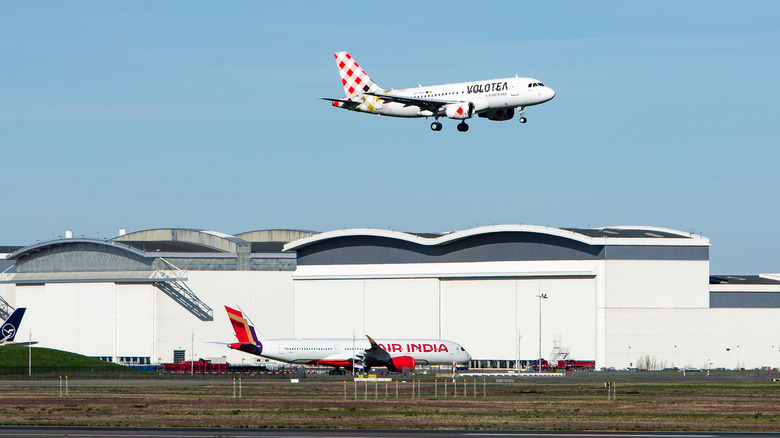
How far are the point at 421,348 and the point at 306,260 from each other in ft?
121

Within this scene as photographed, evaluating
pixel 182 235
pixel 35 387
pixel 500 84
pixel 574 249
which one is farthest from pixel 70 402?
pixel 182 235

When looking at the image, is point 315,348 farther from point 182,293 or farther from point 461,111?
point 182,293

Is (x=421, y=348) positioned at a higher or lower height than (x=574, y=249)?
lower

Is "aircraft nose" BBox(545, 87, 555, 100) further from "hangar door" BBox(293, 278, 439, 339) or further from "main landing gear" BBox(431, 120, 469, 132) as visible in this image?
"hangar door" BBox(293, 278, 439, 339)

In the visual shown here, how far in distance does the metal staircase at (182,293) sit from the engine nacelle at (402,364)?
42965mm

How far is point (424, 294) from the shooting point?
12738 centimetres

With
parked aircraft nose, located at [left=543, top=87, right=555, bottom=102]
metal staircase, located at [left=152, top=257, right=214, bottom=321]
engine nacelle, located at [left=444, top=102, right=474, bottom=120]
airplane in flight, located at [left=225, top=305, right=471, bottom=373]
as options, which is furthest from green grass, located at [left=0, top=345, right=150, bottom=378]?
parked aircraft nose, located at [left=543, top=87, right=555, bottom=102]

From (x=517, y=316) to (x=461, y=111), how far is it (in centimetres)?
4977

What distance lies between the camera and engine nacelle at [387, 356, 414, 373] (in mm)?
96125

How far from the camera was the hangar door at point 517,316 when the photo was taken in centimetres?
11800

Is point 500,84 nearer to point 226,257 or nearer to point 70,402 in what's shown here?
point 70,402

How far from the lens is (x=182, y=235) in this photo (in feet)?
492

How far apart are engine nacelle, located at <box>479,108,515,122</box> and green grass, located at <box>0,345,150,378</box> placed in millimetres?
40310

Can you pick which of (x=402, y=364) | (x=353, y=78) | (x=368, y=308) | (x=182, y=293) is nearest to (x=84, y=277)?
(x=182, y=293)
